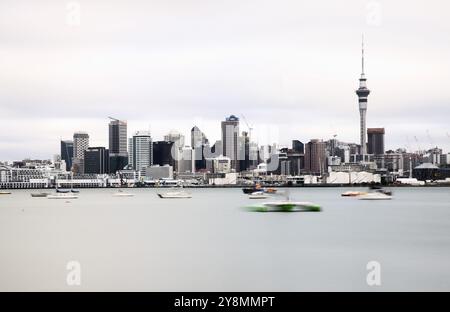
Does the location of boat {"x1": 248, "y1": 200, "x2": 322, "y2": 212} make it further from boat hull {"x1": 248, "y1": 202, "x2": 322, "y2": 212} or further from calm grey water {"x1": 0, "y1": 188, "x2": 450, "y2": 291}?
calm grey water {"x1": 0, "y1": 188, "x2": 450, "y2": 291}

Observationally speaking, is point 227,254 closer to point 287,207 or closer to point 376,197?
point 287,207

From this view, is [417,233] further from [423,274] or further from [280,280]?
[280,280]

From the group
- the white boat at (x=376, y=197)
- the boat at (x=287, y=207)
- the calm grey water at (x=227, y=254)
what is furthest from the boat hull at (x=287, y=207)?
the white boat at (x=376, y=197)

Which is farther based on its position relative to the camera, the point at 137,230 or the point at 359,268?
the point at 137,230

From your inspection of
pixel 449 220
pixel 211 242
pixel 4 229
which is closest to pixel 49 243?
pixel 211 242

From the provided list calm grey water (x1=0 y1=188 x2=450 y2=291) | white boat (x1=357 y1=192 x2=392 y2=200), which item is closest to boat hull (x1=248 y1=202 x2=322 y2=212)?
calm grey water (x1=0 y1=188 x2=450 y2=291)

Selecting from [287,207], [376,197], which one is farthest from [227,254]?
[376,197]

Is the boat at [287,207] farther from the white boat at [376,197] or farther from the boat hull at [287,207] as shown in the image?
the white boat at [376,197]

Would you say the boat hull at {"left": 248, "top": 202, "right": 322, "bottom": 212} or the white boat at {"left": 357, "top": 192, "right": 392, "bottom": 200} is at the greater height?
the boat hull at {"left": 248, "top": 202, "right": 322, "bottom": 212}
